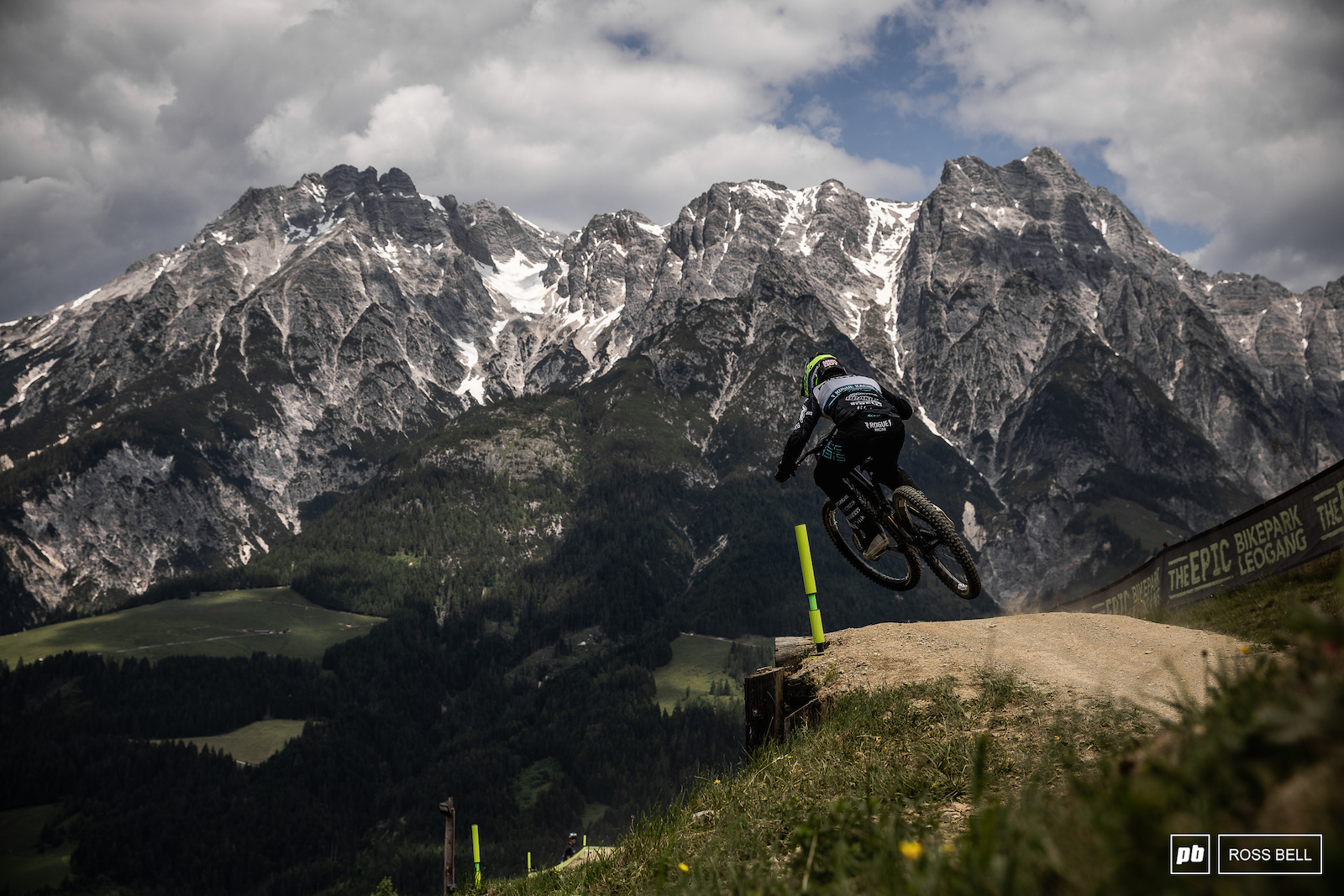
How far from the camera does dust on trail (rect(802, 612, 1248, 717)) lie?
30.5ft

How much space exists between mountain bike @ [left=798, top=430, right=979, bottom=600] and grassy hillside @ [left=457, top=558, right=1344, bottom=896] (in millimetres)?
3090

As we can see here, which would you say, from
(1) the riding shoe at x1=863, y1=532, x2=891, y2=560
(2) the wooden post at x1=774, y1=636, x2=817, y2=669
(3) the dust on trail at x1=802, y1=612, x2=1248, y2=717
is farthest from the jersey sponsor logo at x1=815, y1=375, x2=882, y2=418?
(2) the wooden post at x1=774, y1=636, x2=817, y2=669

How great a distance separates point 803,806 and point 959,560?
709 cm

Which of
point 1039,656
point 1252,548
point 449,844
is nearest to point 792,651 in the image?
point 1039,656

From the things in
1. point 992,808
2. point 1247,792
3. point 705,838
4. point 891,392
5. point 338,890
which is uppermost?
point 891,392

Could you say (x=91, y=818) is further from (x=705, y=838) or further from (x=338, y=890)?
(x=705, y=838)

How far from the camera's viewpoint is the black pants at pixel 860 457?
11828mm

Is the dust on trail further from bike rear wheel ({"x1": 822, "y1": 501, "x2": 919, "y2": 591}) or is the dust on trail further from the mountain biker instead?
the mountain biker

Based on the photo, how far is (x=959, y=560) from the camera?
12.2 meters

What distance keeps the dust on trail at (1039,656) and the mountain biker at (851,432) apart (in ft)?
5.75

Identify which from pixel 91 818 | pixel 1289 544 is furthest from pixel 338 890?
pixel 1289 544

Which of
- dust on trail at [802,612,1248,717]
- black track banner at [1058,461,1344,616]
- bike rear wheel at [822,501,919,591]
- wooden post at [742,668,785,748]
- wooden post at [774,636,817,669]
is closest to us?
dust on trail at [802,612,1248,717]

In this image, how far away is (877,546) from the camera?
498 inches

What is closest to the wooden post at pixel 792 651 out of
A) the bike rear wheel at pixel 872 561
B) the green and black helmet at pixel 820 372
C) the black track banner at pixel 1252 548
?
the bike rear wheel at pixel 872 561
